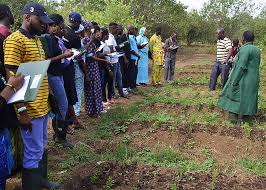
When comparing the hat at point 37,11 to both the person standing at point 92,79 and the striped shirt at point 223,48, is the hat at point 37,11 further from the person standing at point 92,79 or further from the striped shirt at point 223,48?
the striped shirt at point 223,48

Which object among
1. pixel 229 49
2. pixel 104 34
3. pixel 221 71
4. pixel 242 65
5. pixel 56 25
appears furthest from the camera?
pixel 221 71

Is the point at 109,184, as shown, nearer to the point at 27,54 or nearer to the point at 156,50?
the point at 27,54

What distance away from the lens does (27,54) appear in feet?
11.4

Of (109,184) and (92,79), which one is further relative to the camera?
(92,79)

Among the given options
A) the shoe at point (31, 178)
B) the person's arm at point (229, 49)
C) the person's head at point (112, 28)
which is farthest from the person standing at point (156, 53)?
the shoe at point (31, 178)

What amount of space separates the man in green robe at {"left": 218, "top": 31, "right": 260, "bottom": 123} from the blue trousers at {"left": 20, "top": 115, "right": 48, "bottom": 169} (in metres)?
4.78

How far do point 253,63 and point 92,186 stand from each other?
4.50 meters

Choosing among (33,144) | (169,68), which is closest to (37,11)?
(33,144)

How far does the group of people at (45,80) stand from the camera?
3.09m

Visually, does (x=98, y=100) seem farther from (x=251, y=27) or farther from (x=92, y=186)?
(x=251, y=27)

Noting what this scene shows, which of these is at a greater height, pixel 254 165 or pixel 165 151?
pixel 165 151

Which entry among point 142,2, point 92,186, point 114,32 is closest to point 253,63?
point 114,32

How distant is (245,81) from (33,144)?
503 centimetres

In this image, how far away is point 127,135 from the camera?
6.21 m
